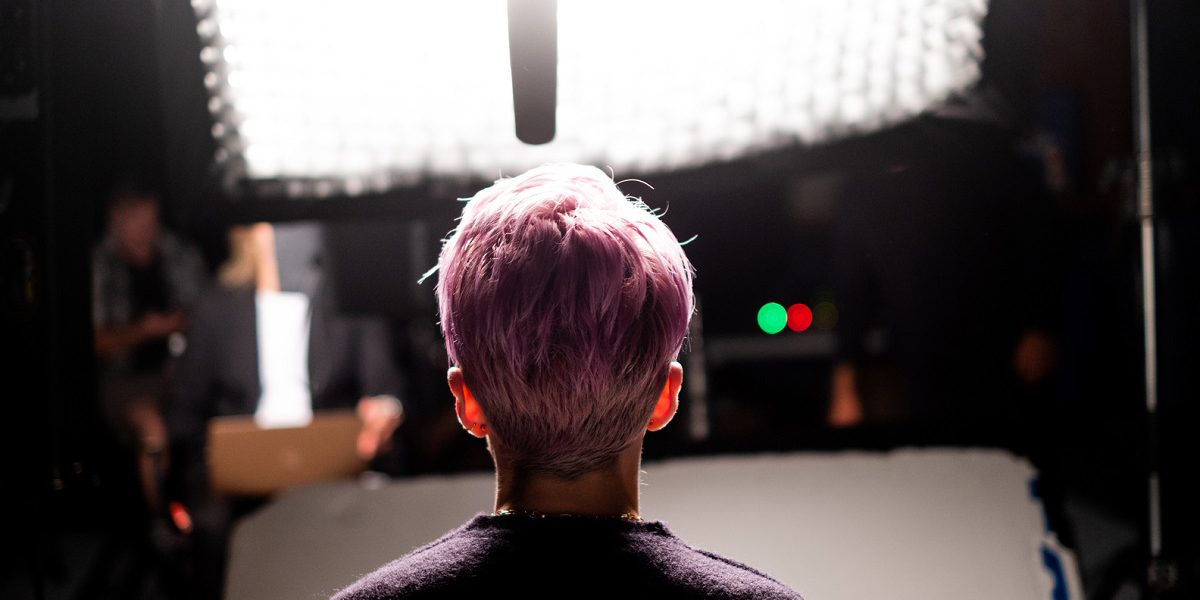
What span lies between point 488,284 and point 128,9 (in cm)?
65

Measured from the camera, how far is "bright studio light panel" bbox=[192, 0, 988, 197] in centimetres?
61

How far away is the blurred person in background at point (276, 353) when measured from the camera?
4.52ft

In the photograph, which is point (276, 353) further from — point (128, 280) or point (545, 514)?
point (545, 514)

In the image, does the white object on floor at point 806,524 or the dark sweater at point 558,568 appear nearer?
the dark sweater at point 558,568

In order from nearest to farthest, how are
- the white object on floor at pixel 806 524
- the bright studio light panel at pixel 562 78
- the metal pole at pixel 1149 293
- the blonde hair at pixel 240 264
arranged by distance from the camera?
the bright studio light panel at pixel 562 78, the metal pole at pixel 1149 293, the white object on floor at pixel 806 524, the blonde hair at pixel 240 264

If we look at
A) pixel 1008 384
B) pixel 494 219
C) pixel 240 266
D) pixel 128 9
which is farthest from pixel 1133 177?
pixel 240 266

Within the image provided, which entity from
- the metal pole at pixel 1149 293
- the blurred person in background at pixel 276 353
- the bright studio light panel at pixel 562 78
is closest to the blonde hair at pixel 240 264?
the blurred person in background at pixel 276 353

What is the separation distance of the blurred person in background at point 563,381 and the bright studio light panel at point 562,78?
0.10m

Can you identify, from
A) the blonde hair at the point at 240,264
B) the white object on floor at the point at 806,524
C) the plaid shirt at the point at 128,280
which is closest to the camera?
the white object on floor at the point at 806,524

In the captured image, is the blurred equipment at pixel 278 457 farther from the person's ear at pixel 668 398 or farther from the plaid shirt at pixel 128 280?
the person's ear at pixel 668 398

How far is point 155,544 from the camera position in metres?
1.14

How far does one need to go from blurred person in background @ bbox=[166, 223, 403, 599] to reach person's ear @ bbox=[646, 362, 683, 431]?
0.84 meters

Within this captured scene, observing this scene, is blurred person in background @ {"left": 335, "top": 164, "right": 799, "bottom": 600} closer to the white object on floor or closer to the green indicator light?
the white object on floor

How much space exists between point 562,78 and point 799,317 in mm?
995
